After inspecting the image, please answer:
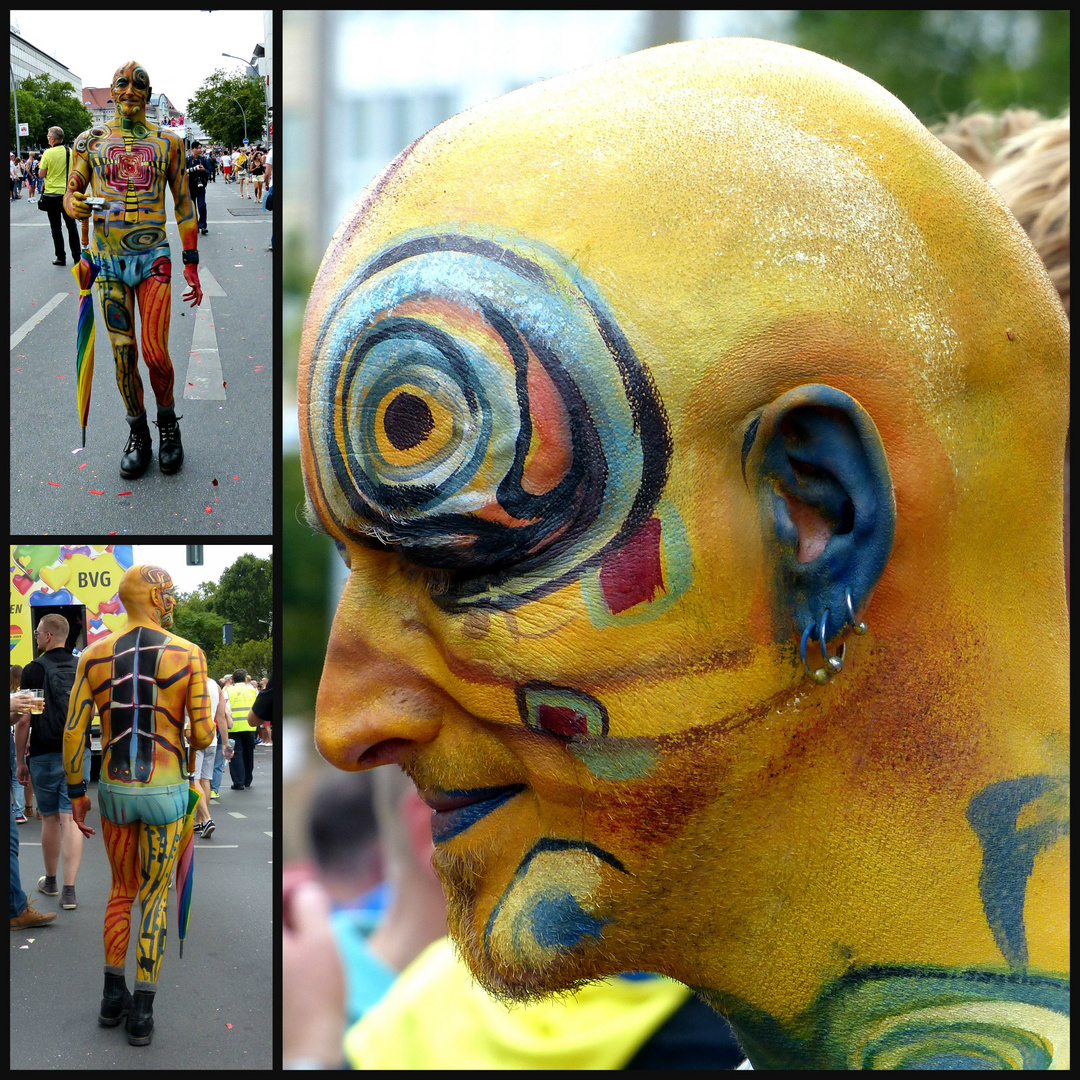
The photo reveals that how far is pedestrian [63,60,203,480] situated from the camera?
4.54 m

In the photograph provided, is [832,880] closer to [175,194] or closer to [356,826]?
[356,826]

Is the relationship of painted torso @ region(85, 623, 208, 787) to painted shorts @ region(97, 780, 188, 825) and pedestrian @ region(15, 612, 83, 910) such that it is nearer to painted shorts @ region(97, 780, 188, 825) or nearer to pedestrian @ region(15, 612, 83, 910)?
painted shorts @ region(97, 780, 188, 825)

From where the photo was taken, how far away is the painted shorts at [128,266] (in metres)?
4.62

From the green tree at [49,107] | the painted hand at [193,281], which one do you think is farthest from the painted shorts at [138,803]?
the green tree at [49,107]

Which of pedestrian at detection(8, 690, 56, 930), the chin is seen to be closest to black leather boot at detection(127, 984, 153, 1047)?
pedestrian at detection(8, 690, 56, 930)

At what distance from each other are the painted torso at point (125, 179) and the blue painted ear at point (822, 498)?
4113mm

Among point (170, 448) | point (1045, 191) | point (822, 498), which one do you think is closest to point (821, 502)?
point (822, 498)

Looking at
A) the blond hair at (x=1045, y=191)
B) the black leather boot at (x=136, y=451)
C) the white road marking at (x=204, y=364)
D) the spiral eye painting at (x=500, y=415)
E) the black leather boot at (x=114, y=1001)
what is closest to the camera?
the spiral eye painting at (x=500, y=415)

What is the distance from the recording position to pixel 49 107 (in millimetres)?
7703

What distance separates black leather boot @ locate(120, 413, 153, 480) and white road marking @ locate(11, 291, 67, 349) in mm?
2237

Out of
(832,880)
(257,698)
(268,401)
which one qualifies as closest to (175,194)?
(268,401)

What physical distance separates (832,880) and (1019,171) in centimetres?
163

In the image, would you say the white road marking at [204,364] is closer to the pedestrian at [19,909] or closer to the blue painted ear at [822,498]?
the pedestrian at [19,909]

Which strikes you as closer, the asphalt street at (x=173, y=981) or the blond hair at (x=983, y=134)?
the blond hair at (x=983, y=134)
